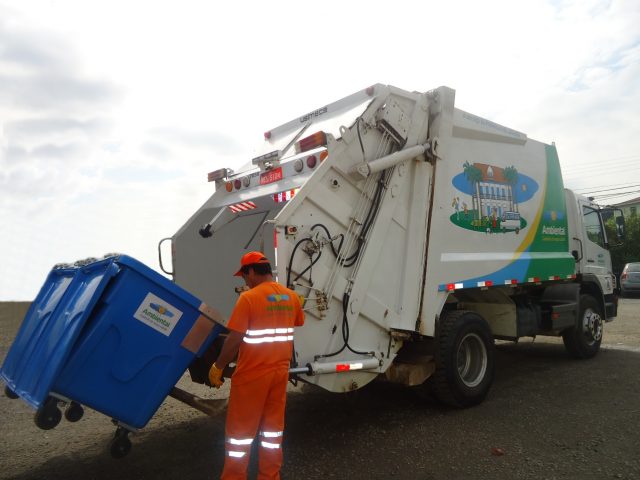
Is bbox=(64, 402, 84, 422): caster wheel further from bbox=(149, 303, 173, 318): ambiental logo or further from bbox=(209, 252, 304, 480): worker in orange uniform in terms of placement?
bbox=(209, 252, 304, 480): worker in orange uniform

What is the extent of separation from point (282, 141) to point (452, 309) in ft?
7.93

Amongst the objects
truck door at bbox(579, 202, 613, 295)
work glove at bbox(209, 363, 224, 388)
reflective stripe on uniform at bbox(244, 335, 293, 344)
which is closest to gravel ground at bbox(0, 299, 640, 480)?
work glove at bbox(209, 363, 224, 388)

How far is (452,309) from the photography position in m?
5.03

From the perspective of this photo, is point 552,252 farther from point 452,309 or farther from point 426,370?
point 426,370

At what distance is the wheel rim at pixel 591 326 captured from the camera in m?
6.85

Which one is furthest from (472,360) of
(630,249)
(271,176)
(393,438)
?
(630,249)

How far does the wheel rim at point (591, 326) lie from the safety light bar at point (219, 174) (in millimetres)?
5036

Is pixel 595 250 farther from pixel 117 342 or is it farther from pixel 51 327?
pixel 51 327

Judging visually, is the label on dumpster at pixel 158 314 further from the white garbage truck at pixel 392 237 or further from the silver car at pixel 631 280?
the silver car at pixel 631 280

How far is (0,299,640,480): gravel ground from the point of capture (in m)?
3.43

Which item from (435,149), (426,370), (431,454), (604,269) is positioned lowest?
(431,454)

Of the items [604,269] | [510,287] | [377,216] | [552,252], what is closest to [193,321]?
[377,216]

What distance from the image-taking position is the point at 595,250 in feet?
24.2

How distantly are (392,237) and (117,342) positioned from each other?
7.52 feet
